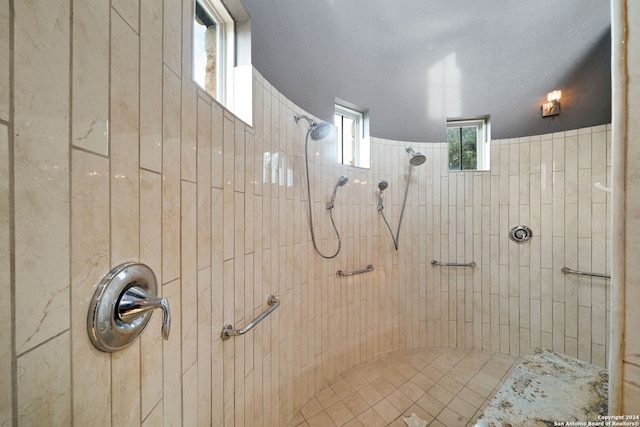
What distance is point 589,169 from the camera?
2.08 meters

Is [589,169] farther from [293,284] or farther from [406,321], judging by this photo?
[293,284]

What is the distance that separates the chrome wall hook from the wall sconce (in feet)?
11.4

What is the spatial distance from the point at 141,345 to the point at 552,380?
1.44 m

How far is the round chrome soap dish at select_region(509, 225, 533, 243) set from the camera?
227cm

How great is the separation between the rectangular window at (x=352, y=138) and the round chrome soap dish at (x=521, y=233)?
5.71 feet

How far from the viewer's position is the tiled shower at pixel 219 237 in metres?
0.40

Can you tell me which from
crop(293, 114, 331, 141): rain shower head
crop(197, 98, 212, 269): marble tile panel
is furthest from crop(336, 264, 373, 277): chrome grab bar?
crop(197, 98, 212, 269): marble tile panel

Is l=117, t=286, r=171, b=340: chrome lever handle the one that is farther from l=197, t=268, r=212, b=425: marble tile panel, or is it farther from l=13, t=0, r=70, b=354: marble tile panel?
l=197, t=268, r=212, b=425: marble tile panel

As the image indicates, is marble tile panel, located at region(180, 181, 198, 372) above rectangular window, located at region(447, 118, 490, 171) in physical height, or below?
below

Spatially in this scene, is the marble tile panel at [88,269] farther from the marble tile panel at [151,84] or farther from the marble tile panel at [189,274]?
the marble tile panel at [189,274]

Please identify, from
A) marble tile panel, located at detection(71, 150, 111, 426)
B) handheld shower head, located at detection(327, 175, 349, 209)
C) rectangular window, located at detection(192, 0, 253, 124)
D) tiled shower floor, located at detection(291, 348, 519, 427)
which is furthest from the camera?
handheld shower head, located at detection(327, 175, 349, 209)

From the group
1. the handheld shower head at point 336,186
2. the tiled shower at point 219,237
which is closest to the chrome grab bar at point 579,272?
the tiled shower at point 219,237

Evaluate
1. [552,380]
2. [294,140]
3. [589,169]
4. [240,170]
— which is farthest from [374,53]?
[552,380]

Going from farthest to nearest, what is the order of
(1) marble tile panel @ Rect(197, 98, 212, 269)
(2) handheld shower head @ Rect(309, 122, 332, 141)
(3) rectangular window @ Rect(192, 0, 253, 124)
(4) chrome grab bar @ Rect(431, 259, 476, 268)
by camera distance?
(4) chrome grab bar @ Rect(431, 259, 476, 268) < (2) handheld shower head @ Rect(309, 122, 332, 141) < (3) rectangular window @ Rect(192, 0, 253, 124) < (1) marble tile panel @ Rect(197, 98, 212, 269)
